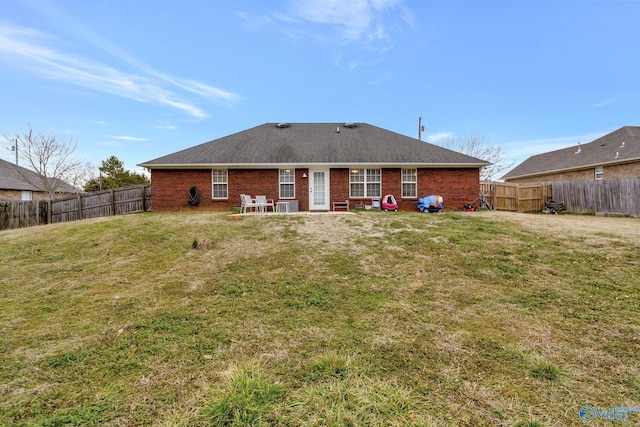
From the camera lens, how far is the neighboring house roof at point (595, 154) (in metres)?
17.1

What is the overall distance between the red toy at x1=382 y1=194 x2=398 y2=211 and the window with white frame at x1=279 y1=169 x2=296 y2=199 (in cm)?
484

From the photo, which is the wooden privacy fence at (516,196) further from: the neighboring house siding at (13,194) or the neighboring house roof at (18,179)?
the neighboring house roof at (18,179)

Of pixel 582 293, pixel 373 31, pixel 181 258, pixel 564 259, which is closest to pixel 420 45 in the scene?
Answer: pixel 373 31

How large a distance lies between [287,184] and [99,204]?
10.3 metres

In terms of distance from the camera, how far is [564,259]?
568 centimetres

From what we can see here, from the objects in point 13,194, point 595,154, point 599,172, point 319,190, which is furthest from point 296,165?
point 13,194

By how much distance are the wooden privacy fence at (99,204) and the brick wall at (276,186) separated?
1.30 m

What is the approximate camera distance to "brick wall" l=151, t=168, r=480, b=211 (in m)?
14.1

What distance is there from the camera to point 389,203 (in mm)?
13742

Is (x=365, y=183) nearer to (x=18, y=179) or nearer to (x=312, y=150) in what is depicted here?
(x=312, y=150)

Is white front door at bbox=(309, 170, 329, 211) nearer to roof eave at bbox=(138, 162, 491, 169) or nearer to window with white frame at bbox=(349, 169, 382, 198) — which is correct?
roof eave at bbox=(138, 162, 491, 169)

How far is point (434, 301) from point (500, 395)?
1.88 meters

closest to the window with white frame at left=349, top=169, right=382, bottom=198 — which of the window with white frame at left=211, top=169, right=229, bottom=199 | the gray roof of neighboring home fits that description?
the gray roof of neighboring home

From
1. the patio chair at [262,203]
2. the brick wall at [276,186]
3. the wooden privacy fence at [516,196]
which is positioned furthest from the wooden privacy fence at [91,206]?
the wooden privacy fence at [516,196]
